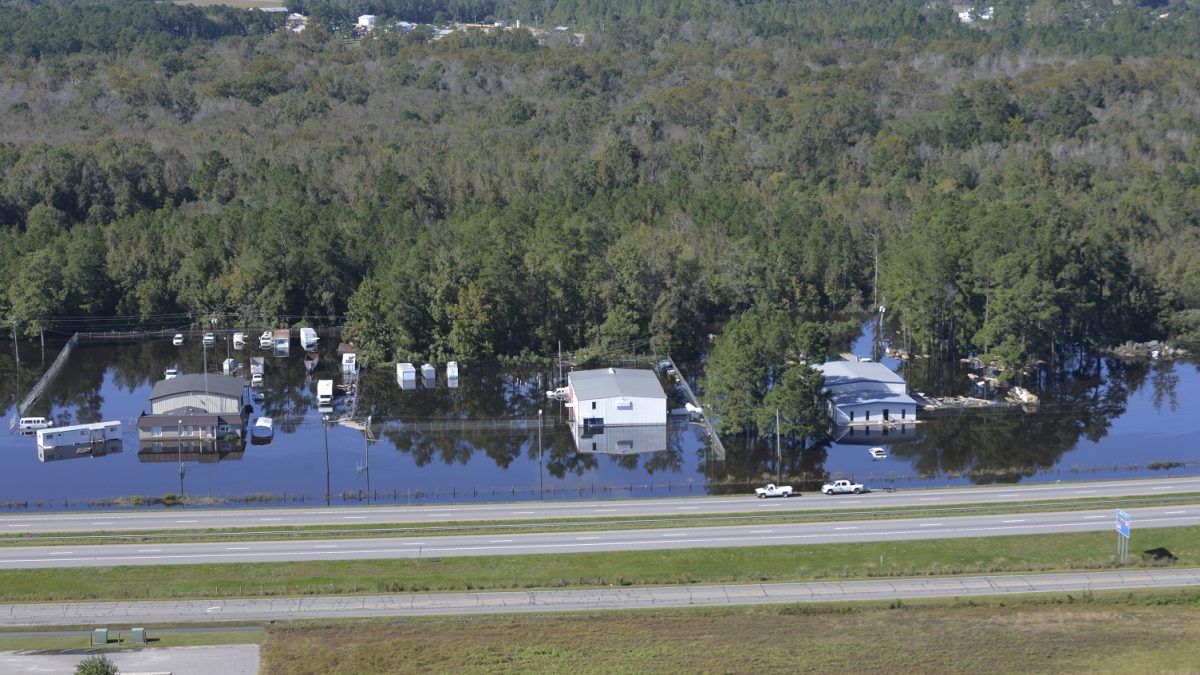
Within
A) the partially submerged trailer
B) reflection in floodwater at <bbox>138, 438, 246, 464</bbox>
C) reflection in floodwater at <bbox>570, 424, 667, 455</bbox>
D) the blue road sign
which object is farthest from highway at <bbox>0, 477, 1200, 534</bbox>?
the partially submerged trailer

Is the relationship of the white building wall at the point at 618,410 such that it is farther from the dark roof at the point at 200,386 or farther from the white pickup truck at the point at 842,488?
the dark roof at the point at 200,386

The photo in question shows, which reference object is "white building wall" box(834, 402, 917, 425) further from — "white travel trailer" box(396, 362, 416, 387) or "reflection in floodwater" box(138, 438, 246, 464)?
"reflection in floodwater" box(138, 438, 246, 464)

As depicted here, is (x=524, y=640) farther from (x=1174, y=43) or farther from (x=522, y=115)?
(x=1174, y=43)

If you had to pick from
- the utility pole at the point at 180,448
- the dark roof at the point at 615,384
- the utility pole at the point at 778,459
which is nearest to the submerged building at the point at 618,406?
the dark roof at the point at 615,384

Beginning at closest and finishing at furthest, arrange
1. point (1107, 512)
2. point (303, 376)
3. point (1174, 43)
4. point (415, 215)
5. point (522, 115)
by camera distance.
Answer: point (1107, 512)
point (303, 376)
point (415, 215)
point (522, 115)
point (1174, 43)

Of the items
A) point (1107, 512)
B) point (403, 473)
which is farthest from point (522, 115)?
point (1107, 512)
